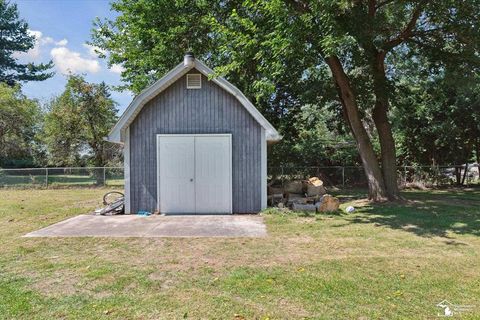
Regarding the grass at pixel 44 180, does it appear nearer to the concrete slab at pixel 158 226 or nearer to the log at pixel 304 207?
the concrete slab at pixel 158 226

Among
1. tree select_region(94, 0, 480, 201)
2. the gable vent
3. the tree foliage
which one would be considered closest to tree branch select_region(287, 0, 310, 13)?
tree select_region(94, 0, 480, 201)

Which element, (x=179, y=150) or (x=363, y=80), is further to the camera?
(x=363, y=80)

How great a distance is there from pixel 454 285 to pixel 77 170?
1986cm

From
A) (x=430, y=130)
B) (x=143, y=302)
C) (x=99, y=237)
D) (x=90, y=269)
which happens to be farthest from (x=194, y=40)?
(x=430, y=130)

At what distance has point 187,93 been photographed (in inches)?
404

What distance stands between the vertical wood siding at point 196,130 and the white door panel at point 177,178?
303mm

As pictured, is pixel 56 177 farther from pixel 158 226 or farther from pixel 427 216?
pixel 427 216

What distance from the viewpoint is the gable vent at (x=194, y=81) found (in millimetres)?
10227

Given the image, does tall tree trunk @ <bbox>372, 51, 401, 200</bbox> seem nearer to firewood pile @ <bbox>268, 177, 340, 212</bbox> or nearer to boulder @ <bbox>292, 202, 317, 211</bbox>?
firewood pile @ <bbox>268, 177, 340, 212</bbox>

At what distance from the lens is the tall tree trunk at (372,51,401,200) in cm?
1241

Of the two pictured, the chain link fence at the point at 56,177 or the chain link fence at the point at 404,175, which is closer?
the chain link fence at the point at 404,175

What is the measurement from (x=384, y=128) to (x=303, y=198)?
4374 mm

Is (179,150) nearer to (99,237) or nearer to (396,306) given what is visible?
(99,237)

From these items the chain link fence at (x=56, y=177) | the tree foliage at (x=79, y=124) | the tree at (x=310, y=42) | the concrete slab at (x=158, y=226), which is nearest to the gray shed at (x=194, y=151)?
the concrete slab at (x=158, y=226)
